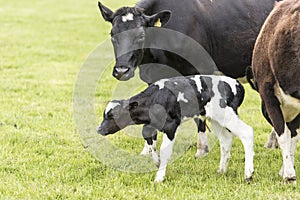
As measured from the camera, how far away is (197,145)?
7.48 meters

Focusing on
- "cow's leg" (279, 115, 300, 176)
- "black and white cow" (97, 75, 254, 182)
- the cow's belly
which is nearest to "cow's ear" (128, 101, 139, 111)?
"black and white cow" (97, 75, 254, 182)

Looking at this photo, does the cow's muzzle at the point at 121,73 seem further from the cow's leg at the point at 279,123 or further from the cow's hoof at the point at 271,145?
the cow's hoof at the point at 271,145

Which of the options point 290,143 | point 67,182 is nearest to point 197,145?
point 290,143

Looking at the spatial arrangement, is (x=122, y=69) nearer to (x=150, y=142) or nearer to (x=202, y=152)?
(x=150, y=142)

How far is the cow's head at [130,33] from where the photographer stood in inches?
263

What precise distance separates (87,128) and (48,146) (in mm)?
1094

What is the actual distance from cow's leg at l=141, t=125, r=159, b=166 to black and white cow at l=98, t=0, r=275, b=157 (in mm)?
18

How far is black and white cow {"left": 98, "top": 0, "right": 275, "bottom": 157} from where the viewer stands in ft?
22.2

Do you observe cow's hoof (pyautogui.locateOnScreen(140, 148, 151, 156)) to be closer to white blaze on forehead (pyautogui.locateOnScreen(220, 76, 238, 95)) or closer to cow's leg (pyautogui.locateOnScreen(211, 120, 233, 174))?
cow's leg (pyautogui.locateOnScreen(211, 120, 233, 174))

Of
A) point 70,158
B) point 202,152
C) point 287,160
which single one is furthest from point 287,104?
point 70,158

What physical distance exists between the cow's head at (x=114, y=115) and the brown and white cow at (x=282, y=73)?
1423 mm

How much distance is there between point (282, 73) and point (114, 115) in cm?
181

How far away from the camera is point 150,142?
695cm

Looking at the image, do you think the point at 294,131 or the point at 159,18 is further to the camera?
the point at 159,18
